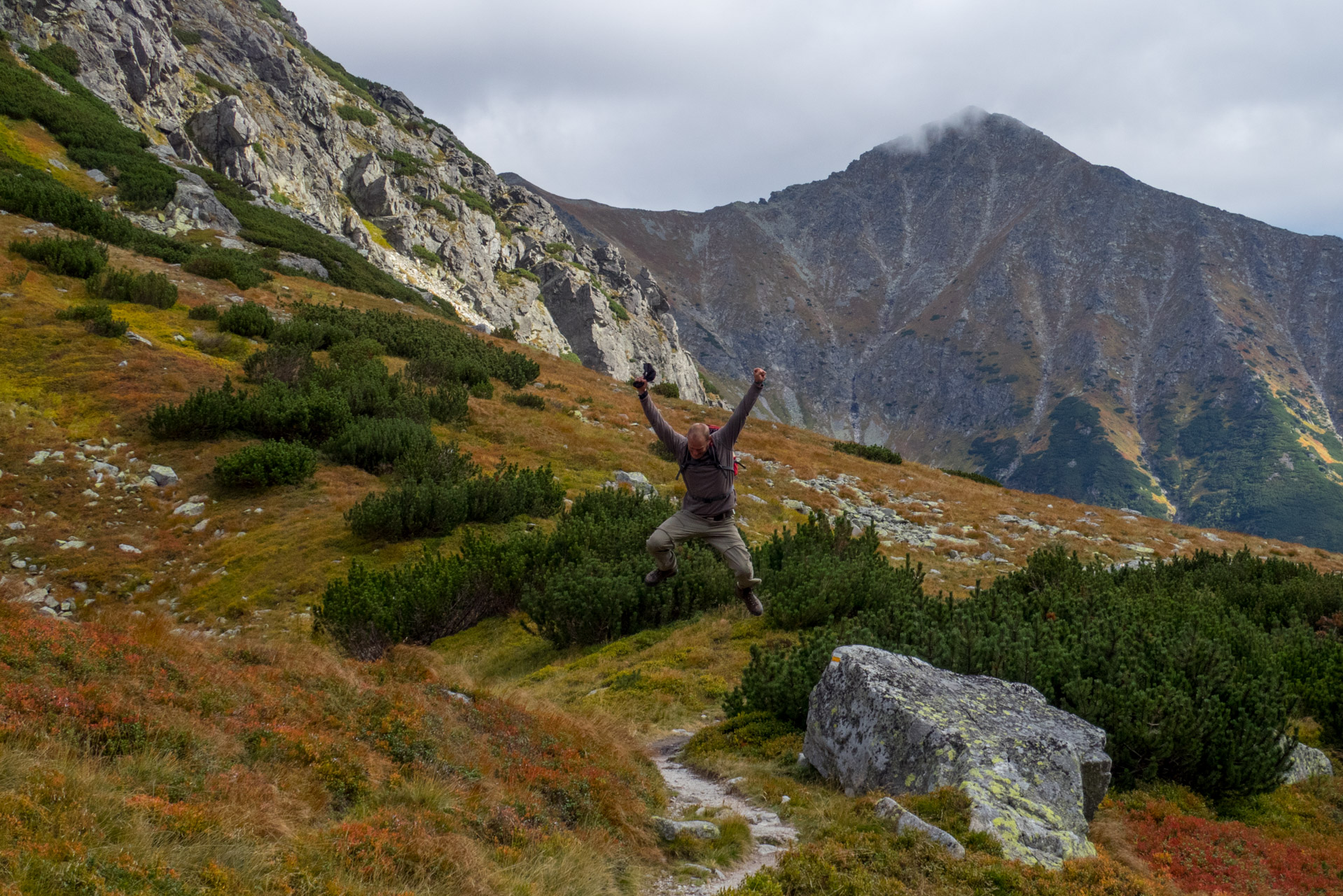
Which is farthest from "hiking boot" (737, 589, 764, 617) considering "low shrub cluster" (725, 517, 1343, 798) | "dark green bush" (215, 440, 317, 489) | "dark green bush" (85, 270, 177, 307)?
"dark green bush" (85, 270, 177, 307)

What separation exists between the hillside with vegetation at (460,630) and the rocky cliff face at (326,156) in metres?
16.4

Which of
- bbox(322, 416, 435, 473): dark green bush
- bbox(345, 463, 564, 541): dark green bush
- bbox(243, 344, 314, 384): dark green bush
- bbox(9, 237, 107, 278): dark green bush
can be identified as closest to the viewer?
bbox(345, 463, 564, 541): dark green bush

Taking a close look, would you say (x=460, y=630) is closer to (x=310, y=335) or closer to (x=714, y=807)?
(x=714, y=807)

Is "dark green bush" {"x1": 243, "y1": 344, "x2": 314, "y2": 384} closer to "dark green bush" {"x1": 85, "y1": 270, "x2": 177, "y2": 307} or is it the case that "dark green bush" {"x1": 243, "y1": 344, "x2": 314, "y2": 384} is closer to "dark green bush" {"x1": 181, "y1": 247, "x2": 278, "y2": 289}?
"dark green bush" {"x1": 85, "y1": 270, "x2": 177, "y2": 307}

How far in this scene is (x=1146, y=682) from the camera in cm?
652

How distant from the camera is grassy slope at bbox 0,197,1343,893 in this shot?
307 cm

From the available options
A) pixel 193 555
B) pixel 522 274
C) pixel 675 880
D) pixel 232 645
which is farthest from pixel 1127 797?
pixel 522 274

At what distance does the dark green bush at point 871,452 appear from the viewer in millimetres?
28859

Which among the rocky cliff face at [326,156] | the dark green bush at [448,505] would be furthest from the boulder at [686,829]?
the rocky cliff face at [326,156]

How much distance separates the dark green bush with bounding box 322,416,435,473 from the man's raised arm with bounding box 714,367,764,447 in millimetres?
9191

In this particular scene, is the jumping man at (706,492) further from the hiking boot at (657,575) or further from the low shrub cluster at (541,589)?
the low shrub cluster at (541,589)

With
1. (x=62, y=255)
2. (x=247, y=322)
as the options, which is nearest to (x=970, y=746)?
(x=247, y=322)

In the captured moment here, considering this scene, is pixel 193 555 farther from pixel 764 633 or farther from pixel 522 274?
pixel 522 274

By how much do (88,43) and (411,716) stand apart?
51.8m
